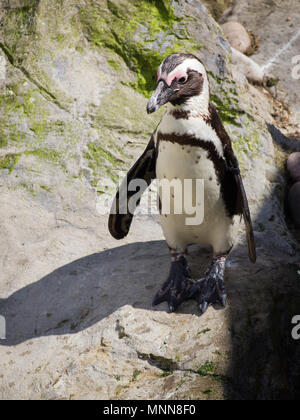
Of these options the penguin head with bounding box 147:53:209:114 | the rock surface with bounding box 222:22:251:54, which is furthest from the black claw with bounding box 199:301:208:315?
the rock surface with bounding box 222:22:251:54

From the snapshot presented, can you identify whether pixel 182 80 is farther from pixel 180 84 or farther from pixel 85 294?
pixel 85 294

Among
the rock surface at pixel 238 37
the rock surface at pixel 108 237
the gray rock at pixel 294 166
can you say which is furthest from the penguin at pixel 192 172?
the rock surface at pixel 238 37

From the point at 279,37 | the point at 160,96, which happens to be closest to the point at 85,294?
the point at 160,96

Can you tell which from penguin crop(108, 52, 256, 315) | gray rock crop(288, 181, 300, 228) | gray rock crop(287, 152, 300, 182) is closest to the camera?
penguin crop(108, 52, 256, 315)

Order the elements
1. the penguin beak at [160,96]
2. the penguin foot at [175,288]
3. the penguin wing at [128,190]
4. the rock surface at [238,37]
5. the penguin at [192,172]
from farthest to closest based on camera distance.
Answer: the rock surface at [238,37], the penguin wing at [128,190], the penguin foot at [175,288], the penguin at [192,172], the penguin beak at [160,96]

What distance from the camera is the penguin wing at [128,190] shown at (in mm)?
2582

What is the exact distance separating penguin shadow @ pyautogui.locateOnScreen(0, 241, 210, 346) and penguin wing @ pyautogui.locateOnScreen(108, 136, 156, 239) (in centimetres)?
Result: 23

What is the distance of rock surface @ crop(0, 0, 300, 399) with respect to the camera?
2123mm

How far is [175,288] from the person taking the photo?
244cm

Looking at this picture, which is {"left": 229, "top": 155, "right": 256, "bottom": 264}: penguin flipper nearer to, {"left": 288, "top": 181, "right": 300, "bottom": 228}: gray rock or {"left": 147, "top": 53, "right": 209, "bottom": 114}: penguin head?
{"left": 147, "top": 53, "right": 209, "bottom": 114}: penguin head

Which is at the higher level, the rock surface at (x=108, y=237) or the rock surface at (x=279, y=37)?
the rock surface at (x=279, y=37)

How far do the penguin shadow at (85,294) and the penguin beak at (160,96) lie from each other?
3.24ft

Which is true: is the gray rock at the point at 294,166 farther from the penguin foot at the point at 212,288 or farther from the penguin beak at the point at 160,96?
the penguin beak at the point at 160,96
